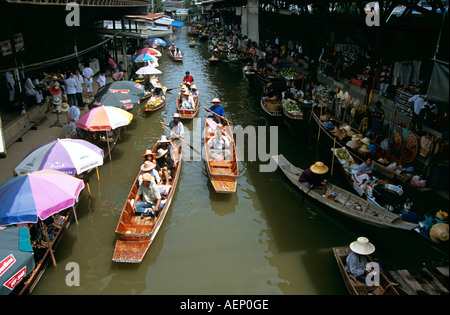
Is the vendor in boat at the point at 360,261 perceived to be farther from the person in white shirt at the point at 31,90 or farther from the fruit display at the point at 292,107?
the person in white shirt at the point at 31,90

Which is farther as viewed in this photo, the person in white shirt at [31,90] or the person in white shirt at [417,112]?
the person in white shirt at [31,90]

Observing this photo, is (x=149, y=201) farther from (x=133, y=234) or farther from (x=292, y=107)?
(x=292, y=107)

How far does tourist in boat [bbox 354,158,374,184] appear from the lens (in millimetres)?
10273

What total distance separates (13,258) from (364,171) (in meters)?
9.47

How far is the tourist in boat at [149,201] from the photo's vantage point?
879 centimetres

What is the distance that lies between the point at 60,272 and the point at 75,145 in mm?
3371

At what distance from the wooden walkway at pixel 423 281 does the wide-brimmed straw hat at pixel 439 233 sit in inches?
24.8

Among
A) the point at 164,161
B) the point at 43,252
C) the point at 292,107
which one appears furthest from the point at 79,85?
the point at 292,107

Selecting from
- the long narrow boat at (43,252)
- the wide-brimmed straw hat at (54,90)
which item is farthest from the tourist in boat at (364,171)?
the wide-brimmed straw hat at (54,90)

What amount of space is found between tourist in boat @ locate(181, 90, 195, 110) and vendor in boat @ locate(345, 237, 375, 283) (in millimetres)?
11907

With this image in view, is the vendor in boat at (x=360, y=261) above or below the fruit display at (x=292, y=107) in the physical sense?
below

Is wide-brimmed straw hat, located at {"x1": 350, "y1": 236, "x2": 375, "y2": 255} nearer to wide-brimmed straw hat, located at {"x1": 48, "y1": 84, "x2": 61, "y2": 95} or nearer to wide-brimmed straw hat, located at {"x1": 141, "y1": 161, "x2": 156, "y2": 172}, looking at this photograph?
wide-brimmed straw hat, located at {"x1": 141, "y1": 161, "x2": 156, "y2": 172}

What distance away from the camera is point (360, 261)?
714 centimetres
